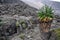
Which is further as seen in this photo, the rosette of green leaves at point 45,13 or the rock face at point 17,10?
the rock face at point 17,10

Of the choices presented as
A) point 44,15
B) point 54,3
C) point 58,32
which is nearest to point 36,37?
point 44,15

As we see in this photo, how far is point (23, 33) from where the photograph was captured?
41.7 feet

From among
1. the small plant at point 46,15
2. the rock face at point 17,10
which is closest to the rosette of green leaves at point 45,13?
the small plant at point 46,15

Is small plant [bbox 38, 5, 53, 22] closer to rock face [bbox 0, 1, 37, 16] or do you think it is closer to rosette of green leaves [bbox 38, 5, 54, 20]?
rosette of green leaves [bbox 38, 5, 54, 20]

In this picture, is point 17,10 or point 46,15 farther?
point 17,10

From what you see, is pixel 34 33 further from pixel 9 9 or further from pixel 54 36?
pixel 9 9

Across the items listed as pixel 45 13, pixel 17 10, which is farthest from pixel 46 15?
pixel 17 10

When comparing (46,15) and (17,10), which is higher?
(46,15)

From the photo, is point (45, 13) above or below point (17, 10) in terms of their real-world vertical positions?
above

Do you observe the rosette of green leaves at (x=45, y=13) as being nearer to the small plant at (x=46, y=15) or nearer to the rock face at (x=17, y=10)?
the small plant at (x=46, y=15)

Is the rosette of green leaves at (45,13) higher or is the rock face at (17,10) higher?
the rosette of green leaves at (45,13)

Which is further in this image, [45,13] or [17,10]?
[17,10]

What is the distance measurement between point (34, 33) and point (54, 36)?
2.96m

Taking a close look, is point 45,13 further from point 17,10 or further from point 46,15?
point 17,10
